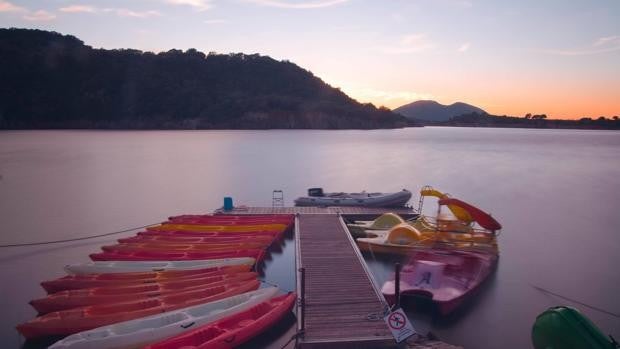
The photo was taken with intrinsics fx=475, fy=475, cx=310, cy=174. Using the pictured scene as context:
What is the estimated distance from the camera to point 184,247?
50.8ft

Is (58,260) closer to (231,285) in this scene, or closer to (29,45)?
(231,285)

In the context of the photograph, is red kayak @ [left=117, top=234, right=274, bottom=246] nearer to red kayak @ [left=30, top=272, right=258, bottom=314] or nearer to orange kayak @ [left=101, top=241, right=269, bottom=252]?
orange kayak @ [left=101, top=241, right=269, bottom=252]

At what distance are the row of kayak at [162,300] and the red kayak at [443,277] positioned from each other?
10.9ft

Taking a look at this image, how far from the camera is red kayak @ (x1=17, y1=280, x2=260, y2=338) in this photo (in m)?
10.1

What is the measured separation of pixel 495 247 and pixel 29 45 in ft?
401

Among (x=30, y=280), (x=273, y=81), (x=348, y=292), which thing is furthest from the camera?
(x=273, y=81)

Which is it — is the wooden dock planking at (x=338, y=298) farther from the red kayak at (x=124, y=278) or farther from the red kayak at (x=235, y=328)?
the red kayak at (x=124, y=278)

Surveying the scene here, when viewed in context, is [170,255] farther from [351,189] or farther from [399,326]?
[351,189]

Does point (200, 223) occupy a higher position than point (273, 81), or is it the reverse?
point (273, 81)

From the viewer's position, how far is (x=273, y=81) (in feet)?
463

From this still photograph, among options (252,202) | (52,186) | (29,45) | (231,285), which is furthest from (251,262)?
(29,45)

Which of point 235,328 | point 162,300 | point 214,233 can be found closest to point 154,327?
point 162,300

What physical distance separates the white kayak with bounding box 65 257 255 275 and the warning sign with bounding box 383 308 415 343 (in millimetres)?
6004

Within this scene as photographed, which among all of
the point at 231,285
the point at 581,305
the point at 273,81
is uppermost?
the point at 273,81
